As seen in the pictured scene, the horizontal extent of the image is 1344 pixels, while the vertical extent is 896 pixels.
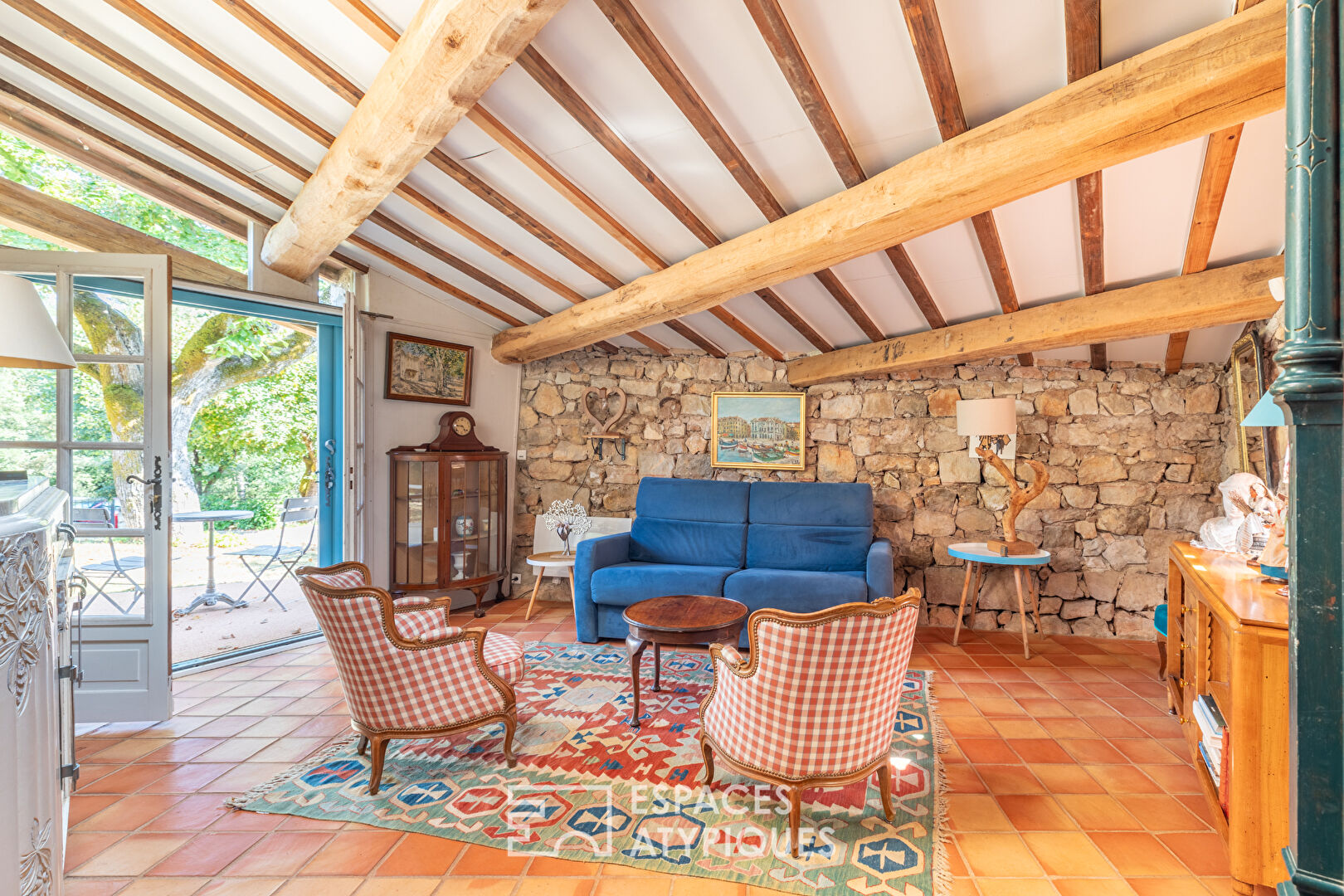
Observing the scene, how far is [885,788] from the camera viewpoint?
2.13m

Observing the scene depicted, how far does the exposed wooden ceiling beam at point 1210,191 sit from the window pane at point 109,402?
4197 mm

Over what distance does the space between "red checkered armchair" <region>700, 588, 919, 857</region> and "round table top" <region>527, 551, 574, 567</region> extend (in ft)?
8.47

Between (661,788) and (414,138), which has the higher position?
(414,138)

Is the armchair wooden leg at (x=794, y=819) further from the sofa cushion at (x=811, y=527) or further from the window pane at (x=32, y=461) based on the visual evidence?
the window pane at (x=32, y=461)

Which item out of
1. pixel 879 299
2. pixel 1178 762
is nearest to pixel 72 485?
pixel 879 299

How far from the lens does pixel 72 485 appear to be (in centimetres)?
279

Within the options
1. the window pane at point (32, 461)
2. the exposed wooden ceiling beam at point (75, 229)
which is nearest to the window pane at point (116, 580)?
the window pane at point (32, 461)

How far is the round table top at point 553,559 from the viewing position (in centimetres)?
455

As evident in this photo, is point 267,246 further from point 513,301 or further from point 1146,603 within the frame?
point 1146,603

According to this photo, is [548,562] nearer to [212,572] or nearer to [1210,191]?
[212,572]

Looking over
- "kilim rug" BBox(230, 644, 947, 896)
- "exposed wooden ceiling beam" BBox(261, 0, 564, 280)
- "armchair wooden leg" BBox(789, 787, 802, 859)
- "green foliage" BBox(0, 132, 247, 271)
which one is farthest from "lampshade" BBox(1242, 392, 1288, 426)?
"green foliage" BBox(0, 132, 247, 271)

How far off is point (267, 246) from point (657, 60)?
294 centimetres

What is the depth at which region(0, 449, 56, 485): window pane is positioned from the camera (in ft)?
8.86

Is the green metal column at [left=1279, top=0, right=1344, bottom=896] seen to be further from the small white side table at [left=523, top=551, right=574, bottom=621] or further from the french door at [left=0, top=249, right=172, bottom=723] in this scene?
the small white side table at [left=523, top=551, right=574, bottom=621]
